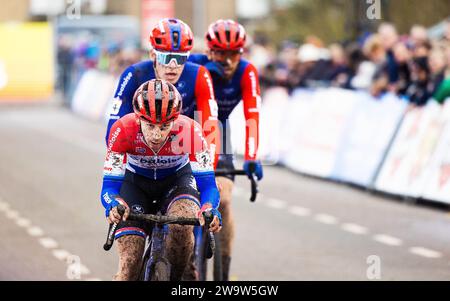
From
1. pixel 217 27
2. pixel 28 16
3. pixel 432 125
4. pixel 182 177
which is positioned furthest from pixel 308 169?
pixel 28 16

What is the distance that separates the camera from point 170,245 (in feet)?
25.6

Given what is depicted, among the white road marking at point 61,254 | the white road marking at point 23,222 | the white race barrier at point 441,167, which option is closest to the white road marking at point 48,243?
the white road marking at point 61,254

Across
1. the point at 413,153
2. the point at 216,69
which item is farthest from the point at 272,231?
the point at 216,69

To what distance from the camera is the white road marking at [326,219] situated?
47.8 feet

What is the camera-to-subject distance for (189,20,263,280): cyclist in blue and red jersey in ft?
32.6

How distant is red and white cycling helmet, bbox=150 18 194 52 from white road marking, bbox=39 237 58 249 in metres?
4.42

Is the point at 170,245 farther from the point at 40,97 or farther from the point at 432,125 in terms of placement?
the point at 40,97

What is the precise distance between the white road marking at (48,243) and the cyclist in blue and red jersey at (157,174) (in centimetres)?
484

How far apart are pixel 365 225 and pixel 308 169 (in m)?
5.01

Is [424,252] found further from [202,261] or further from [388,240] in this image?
[202,261]

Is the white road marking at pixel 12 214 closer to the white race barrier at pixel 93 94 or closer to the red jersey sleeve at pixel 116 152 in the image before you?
the red jersey sleeve at pixel 116 152

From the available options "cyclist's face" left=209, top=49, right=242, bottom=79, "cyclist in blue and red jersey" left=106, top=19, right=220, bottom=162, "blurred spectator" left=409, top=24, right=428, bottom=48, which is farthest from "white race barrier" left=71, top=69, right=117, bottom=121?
"cyclist in blue and red jersey" left=106, top=19, right=220, bottom=162

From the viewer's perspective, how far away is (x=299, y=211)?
15.6 meters

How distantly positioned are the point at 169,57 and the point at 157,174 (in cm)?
122
